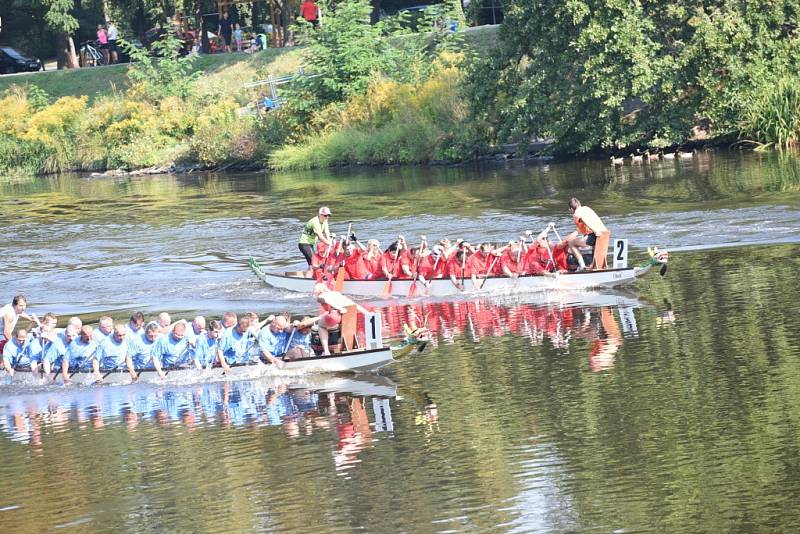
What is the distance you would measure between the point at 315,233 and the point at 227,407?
1020 centimetres

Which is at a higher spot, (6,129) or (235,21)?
(235,21)

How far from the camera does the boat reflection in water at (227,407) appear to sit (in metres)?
18.3

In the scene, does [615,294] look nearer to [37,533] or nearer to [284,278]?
[284,278]

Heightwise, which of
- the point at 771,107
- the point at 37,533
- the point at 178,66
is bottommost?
the point at 37,533

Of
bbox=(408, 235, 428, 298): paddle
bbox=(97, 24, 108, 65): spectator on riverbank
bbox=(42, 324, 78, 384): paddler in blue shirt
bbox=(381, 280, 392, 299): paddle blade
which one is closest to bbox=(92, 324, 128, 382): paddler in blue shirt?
bbox=(42, 324, 78, 384): paddler in blue shirt

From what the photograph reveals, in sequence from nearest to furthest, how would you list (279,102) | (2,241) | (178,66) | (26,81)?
(2,241) < (279,102) < (178,66) < (26,81)

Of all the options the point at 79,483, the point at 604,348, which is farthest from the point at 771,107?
the point at 79,483

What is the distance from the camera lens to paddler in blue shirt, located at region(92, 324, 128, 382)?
21.7 meters

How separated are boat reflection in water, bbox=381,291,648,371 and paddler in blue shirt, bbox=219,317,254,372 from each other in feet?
11.7

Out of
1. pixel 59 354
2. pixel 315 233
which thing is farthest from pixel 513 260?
pixel 59 354

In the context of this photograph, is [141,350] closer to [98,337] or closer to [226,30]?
[98,337]

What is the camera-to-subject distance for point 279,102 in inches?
2281

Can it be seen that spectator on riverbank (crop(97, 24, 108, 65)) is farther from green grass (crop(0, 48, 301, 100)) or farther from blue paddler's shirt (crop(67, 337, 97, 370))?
blue paddler's shirt (crop(67, 337, 97, 370))

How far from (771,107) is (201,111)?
2631 cm
